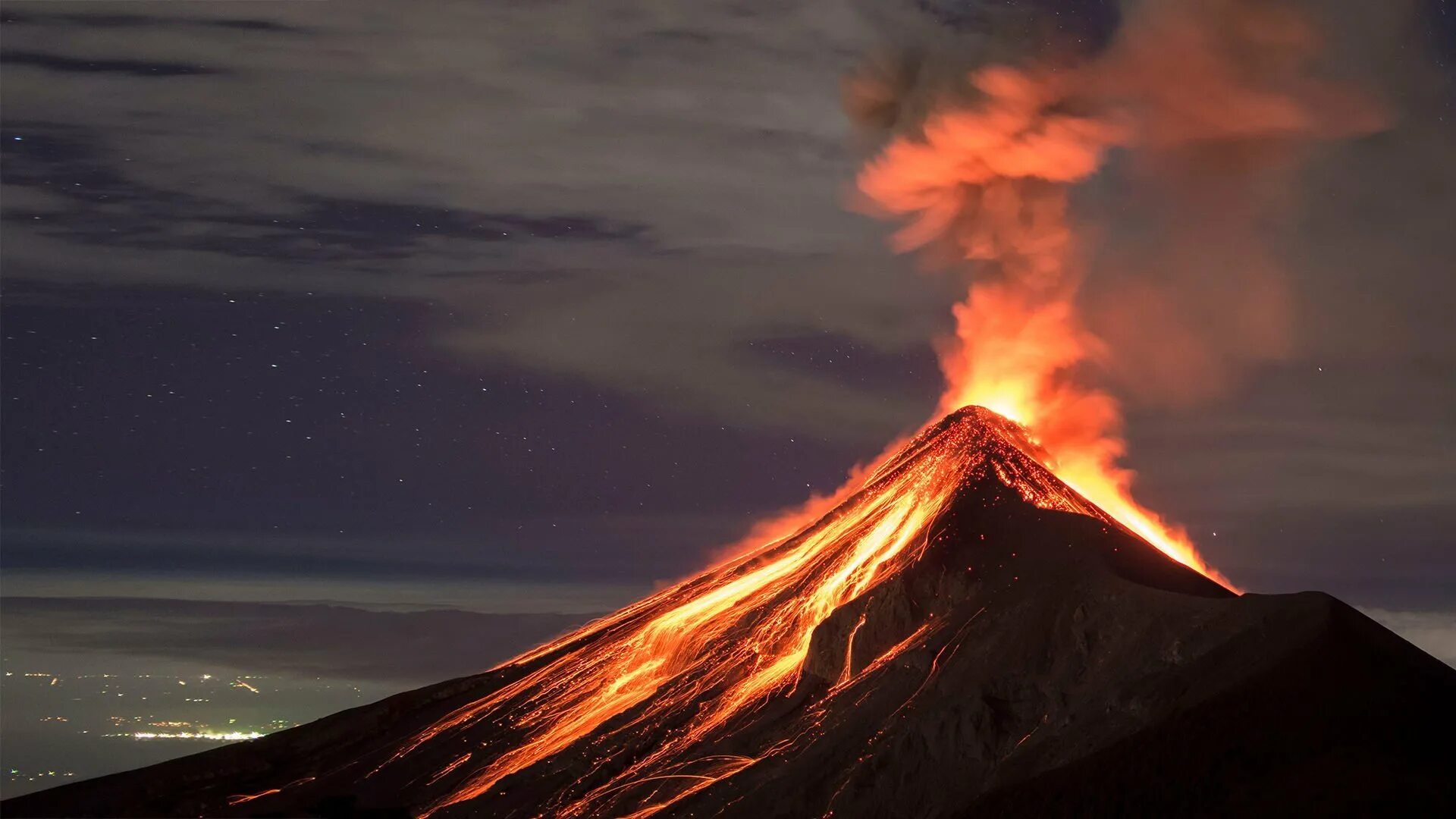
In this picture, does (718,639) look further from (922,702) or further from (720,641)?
(922,702)

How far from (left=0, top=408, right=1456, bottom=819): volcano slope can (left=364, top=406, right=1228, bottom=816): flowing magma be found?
231 mm

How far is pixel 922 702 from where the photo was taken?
7706cm

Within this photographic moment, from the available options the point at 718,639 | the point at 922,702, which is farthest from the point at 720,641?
the point at 922,702

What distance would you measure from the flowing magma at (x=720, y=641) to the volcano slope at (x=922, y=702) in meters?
0.23

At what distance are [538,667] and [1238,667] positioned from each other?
52.1 m

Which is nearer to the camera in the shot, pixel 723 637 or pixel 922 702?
pixel 922 702

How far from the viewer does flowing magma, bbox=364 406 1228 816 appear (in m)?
86.5

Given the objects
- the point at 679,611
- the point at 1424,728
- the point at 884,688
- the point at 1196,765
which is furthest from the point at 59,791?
the point at 1424,728

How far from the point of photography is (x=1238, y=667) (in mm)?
70062

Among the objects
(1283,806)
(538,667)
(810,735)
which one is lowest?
(1283,806)

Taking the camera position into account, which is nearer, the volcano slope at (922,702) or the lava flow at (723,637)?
the volcano slope at (922,702)

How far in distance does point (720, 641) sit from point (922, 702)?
20577mm

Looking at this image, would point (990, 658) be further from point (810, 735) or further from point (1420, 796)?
point (1420, 796)

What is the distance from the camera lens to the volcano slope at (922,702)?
66.1 metres
